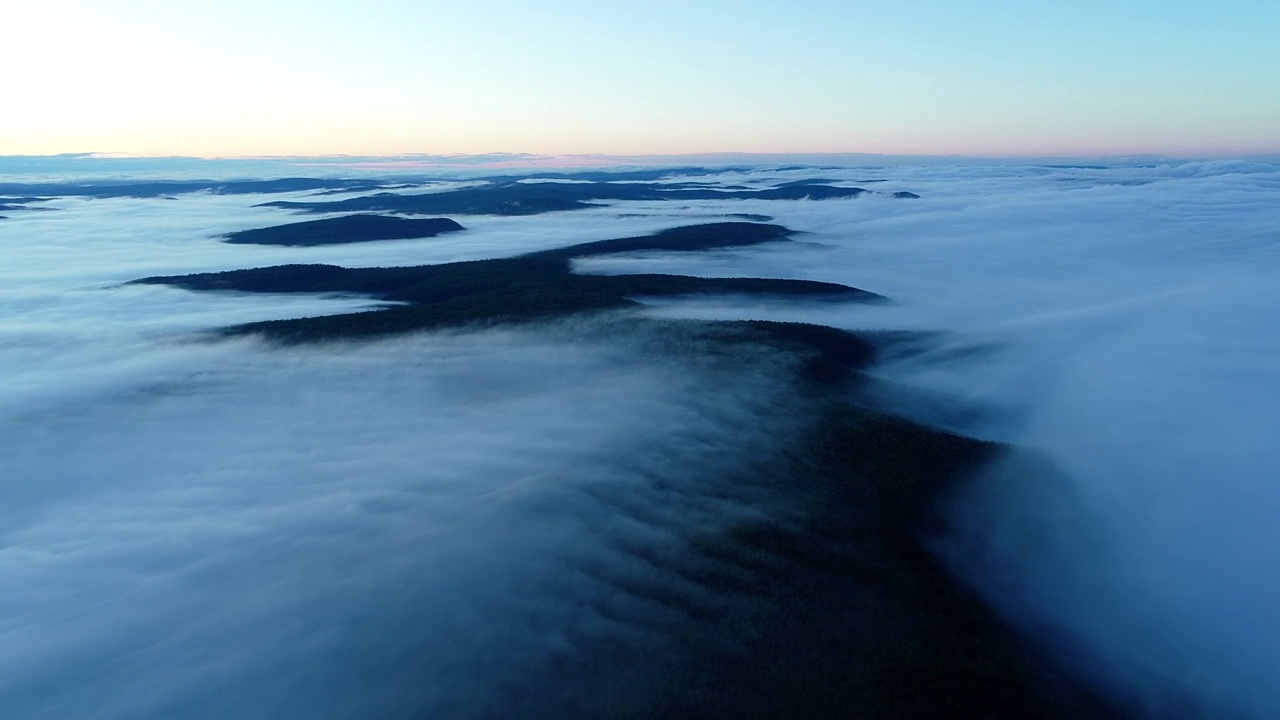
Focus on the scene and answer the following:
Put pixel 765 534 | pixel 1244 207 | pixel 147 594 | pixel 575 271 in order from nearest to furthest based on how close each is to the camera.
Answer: pixel 147 594, pixel 765 534, pixel 575 271, pixel 1244 207

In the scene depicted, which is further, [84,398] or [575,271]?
[575,271]

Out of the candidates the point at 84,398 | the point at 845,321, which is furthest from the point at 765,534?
the point at 84,398

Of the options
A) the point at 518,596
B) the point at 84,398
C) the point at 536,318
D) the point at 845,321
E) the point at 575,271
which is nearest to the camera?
the point at 518,596

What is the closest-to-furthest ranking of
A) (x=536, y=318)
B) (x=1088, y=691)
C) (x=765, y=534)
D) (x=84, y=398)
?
(x=1088, y=691)
(x=765, y=534)
(x=84, y=398)
(x=536, y=318)

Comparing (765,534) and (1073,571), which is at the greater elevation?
(765,534)

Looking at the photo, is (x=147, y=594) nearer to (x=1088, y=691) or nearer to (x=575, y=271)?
(x=1088, y=691)

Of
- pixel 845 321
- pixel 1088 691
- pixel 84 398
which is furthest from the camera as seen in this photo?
pixel 845 321

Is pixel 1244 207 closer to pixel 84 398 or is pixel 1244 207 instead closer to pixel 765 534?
pixel 765 534

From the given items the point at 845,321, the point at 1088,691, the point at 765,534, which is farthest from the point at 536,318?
the point at 1088,691

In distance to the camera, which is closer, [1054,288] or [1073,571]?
[1073,571]
